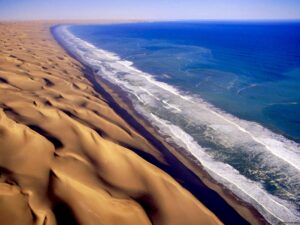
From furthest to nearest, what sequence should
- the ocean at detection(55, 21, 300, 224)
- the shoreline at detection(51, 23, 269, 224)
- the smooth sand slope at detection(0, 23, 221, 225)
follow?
the ocean at detection(55, 21, 300, 224)
the shoreline at detection(51, 23, 269, 224)
the smooth sand slope at detection(0, 23, 221, 225)

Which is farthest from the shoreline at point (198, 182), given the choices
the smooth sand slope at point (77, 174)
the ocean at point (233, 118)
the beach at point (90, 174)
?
the smooth sand slope at point (77, 174)

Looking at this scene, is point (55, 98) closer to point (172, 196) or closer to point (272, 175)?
point (172, 196)

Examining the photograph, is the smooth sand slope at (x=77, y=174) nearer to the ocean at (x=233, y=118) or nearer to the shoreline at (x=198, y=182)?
the shoreline at (x=198, y=182)

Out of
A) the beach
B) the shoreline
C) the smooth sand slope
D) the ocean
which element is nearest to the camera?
the smooth sand slope

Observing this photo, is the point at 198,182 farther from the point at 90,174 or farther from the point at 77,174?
the point at 77,174

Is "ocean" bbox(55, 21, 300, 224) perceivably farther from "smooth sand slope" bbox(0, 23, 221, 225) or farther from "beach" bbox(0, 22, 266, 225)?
"smooth sand slope" bbox(0, 23, 221, 225)

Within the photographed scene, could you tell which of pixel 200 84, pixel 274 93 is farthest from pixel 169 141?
pixel 274 93

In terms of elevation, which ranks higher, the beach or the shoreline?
the beach

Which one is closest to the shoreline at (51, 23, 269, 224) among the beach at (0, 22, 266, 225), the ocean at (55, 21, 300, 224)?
the beach at (0, 22, 266, 225)

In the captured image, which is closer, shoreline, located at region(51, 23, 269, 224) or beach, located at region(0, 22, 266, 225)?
beach, located at region(0, 22, 266, 225)
